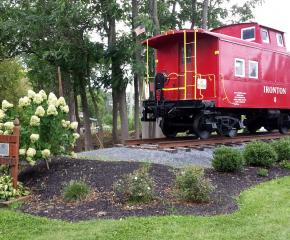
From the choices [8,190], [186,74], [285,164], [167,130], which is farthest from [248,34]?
[8,190]

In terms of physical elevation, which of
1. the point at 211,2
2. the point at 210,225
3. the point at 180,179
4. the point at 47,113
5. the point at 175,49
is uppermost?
the point at 211,2

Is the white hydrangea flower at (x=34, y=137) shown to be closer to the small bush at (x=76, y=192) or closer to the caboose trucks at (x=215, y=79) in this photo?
the small bush at (x=76, y=192)

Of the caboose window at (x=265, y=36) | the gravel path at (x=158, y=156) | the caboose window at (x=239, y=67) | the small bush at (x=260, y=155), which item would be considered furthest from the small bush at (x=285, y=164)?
the caboose window at (x=265, y=36)

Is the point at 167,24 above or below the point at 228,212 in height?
above

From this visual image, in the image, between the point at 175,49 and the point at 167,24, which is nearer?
the point at 175,49

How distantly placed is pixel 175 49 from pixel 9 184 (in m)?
8.11

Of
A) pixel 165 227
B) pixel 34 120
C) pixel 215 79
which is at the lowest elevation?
pixel 165 227

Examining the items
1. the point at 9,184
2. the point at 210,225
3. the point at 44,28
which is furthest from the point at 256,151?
the point at 44,28

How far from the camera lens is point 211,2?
24219 millimetres

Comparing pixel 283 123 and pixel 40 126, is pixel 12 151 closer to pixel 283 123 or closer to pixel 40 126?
pixel 40 126

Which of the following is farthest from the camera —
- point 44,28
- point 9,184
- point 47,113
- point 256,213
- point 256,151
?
point 44,28

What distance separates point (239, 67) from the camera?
45.5 feet

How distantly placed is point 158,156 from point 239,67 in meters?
4.94

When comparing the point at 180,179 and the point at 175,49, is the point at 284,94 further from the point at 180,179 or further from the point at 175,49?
the point at 180,179
